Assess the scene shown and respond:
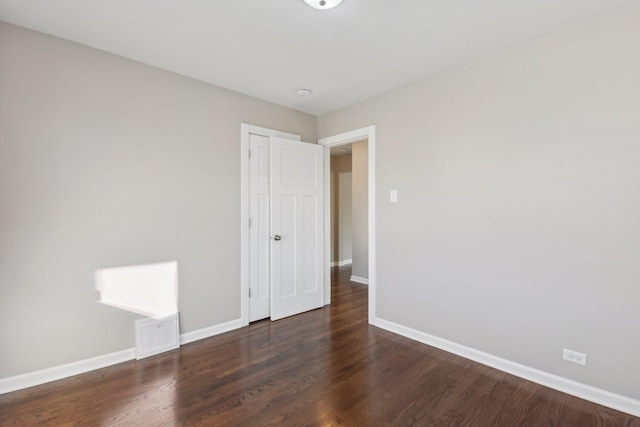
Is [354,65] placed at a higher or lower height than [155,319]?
higher

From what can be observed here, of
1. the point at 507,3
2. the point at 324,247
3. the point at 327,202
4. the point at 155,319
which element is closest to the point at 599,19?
the point at 507,3

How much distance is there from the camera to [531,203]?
7.13 feet

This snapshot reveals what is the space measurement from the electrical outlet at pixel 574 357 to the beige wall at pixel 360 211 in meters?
3.15

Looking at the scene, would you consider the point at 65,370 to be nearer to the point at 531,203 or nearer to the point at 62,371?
the point at 62,371

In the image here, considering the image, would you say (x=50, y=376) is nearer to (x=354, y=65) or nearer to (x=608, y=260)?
(x=354, y=65)

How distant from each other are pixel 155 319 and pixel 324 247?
2.02m

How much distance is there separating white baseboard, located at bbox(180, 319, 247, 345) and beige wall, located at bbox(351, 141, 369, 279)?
8.31ft

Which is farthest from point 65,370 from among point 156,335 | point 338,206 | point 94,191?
point 338,206

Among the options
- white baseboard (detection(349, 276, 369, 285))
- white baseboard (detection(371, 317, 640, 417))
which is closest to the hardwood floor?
white baseboard (detection(371, 317, 640, 417))

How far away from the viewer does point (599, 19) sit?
75.2 inches

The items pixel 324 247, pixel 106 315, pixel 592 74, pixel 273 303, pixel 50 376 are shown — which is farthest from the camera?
pixel 324 247

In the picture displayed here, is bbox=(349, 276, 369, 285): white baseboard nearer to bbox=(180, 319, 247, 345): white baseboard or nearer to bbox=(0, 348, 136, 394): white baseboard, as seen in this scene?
bbox=(180, 319, 247, 345): white baseboard

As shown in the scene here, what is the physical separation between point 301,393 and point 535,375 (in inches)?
67.5

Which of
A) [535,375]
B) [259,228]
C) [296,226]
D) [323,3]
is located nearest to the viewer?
[323,3]
